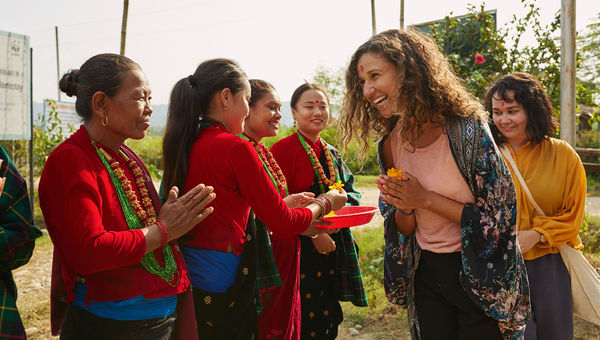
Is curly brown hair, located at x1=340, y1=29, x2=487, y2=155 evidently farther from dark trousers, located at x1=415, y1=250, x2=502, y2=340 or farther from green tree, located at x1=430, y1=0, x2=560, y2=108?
green tree, located at x1=430, y1=0, x2=560, y2=108

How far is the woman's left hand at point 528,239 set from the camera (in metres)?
2.57

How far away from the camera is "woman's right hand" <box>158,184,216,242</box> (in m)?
1.81

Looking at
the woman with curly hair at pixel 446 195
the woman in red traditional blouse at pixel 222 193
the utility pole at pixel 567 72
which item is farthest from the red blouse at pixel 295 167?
the utility pole at pixel 567 72

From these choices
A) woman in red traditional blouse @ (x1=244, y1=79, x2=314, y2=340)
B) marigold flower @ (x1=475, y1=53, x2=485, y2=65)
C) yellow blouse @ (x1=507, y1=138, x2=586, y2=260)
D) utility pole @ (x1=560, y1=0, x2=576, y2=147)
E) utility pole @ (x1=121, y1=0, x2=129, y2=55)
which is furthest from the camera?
utility pole @ (x1=121, y1=0, x2=129, y2=55)

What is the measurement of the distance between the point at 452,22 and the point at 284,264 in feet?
13.1

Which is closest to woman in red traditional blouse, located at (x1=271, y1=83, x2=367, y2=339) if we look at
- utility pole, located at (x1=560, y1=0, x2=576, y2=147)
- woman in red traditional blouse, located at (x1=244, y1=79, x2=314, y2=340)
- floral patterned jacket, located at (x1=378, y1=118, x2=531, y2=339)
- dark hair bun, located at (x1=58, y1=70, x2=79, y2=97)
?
woman in red traditional blouse, located at (x1=244, y1=79, x2=314, y2=340)

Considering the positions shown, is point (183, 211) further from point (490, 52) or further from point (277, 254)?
point (490, 52)

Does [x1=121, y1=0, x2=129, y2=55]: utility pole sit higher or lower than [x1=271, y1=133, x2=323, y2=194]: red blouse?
higher

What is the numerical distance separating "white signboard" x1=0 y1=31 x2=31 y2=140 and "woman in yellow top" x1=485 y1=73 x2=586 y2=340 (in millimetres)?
5376

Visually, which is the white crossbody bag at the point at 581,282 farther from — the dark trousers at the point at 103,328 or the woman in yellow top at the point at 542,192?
the dark trousers at the point at 103,328

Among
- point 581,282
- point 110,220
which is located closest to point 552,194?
point 581,282

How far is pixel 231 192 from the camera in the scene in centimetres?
220

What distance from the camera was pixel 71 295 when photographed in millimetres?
1727

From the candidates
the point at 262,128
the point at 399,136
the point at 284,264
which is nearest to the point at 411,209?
the point at 399,136
